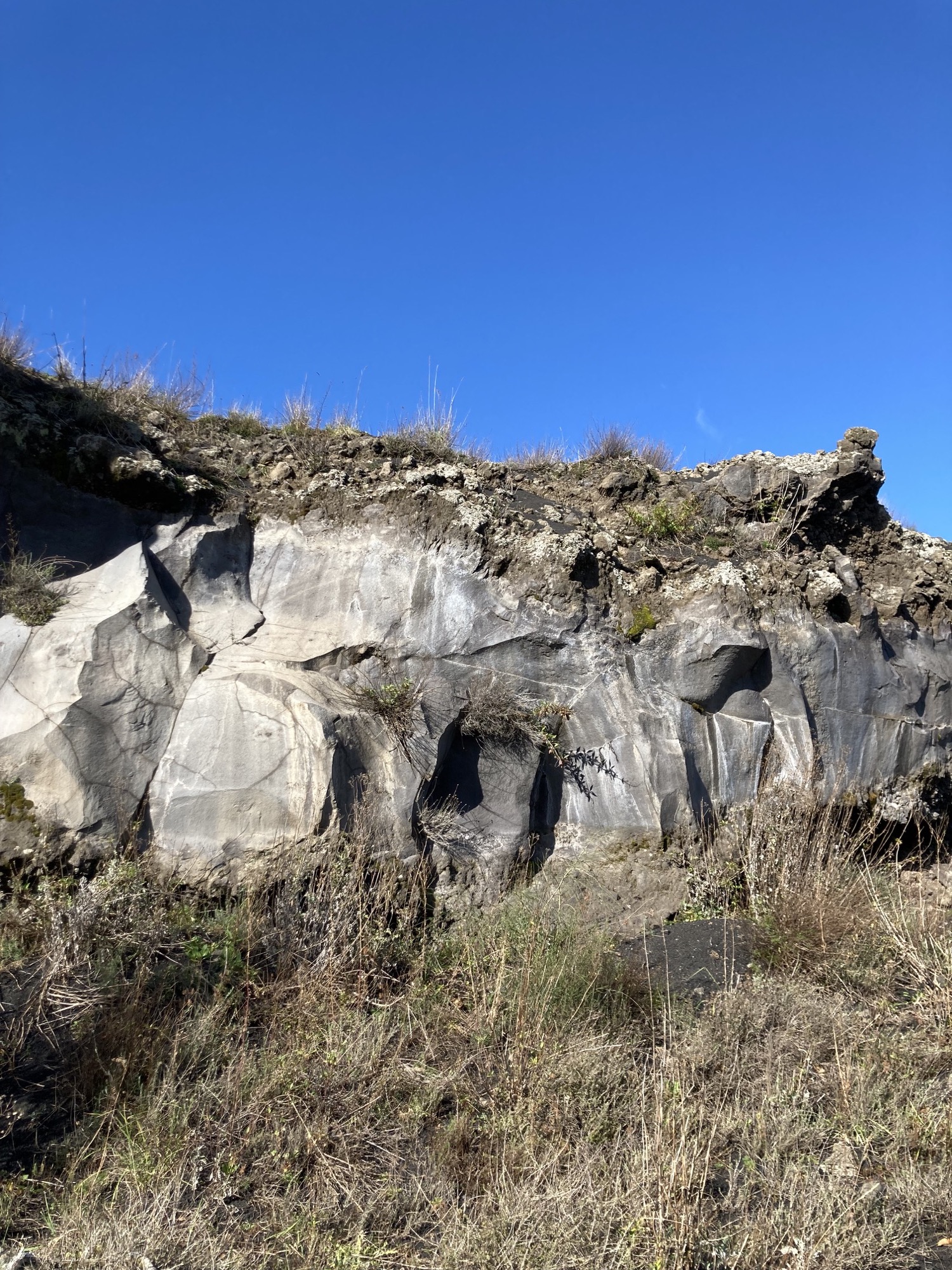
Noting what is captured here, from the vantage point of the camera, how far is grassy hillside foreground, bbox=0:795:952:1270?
10.4 ft

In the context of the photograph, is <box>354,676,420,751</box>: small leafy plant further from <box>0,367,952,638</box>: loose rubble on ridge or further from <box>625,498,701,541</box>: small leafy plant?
<box>625,498,701,541</box>: small leafy plant

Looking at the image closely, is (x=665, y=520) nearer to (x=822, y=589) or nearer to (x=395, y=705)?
(x=822, y=589)

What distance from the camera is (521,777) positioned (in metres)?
7.16

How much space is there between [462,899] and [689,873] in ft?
5.97

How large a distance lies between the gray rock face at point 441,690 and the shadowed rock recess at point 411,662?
2 centimetres

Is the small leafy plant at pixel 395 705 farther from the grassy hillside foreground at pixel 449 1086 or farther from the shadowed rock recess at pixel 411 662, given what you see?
the grassy hillside foreground at pixel 449 1086

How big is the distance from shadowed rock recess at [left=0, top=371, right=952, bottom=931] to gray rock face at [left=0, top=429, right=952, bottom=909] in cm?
2

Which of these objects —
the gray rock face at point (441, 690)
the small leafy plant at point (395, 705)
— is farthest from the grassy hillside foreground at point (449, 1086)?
the small leafy plant at point (395, 705)

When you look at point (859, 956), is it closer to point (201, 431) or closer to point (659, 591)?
point (659, 591)

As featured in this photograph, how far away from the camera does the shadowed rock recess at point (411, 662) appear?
20.8ft

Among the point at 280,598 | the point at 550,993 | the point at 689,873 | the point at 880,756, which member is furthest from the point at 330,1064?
the point at 880,756

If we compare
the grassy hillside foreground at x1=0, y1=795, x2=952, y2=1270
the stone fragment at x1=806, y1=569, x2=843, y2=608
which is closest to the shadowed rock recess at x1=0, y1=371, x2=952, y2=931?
the stone fragment at x1=806, y1=569, x2=843, y2=608

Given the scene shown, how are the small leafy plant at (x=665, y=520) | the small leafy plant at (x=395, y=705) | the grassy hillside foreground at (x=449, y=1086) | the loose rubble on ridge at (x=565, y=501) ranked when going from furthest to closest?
1. the small leafy plant at (x=665, y=520)
2. the loose rubble on ridge at (x=565, y=501)
3. the small leafy plant at (x=395, y=705)
4. the grassy hillside foreground at (x=449, y=1086)

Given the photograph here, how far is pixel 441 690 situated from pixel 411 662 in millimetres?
383
